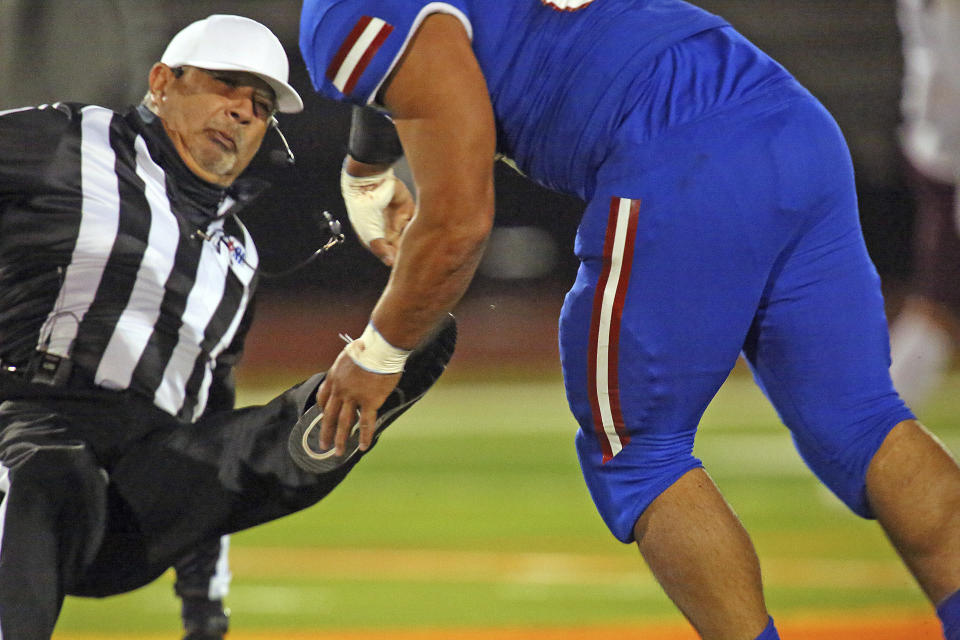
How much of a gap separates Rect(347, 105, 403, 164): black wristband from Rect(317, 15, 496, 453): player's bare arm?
47 cm

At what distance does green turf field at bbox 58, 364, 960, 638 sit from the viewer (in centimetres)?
288

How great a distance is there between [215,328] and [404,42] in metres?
1.02

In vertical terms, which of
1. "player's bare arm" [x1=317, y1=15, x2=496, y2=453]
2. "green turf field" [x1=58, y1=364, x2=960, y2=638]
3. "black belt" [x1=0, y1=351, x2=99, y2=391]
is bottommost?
"green turf field" [x1=58, y1=364, x2=960, y2=638]

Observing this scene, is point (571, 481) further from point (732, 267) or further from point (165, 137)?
point (732, 267)

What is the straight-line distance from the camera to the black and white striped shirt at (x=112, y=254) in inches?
81.1

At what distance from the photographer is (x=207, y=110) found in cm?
221

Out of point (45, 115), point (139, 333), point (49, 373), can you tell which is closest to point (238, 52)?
point (45, 115)

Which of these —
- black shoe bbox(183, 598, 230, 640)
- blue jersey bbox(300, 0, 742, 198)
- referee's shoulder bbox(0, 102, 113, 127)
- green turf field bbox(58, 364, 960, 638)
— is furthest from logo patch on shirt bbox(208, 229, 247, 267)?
green turf field bbox(58, 364, 960, 638)

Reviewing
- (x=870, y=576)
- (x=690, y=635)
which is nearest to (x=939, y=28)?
(x=870, y=576)

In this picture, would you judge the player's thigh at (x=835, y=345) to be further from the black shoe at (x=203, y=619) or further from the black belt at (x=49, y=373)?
the black shoe at (x=203, y=619)

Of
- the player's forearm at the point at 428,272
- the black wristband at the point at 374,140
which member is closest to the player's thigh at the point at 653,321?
the player's forearm at the point at 428,272

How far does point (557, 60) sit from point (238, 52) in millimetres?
881

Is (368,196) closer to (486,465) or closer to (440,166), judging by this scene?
(440,166)

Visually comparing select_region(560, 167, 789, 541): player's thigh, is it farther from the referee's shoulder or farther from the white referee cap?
the referee's shoulder
